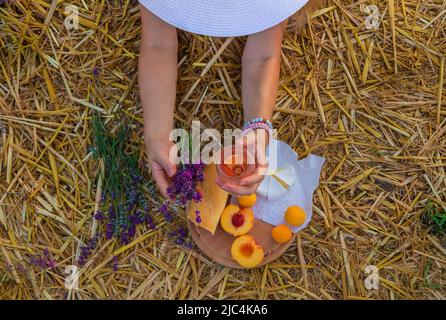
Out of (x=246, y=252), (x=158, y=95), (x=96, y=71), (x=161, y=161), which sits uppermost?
(x=96, y=71)

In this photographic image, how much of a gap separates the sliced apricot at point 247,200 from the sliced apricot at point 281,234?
0.37 ft

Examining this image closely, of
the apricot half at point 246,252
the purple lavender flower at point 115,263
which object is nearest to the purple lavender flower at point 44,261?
the purple lavender flower at point 115,263

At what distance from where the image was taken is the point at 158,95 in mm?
1514

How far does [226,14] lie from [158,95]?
0.47 m

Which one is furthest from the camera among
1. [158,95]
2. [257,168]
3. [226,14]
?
[158,95]

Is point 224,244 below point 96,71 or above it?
below

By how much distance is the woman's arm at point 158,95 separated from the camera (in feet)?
4.91

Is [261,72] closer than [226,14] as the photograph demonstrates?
No

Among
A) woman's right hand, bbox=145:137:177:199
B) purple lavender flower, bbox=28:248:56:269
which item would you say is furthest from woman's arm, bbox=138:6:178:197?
purple lavender flower, bbox=28:248:56:269

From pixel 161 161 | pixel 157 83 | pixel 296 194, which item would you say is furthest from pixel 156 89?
pixel 296 194

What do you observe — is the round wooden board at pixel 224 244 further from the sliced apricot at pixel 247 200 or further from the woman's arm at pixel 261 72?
the woman's arm at pixel 261 72

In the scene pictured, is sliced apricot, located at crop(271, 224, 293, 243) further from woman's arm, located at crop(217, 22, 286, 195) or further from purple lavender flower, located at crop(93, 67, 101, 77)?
purple lavender flower, located at crop(93, 67, 101, 77)

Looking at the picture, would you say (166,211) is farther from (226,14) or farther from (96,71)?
(226,14)
